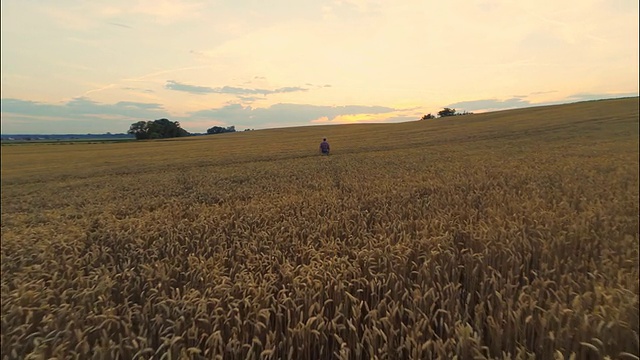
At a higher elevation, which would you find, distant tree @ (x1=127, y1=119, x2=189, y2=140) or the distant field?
distant tree @ (x1=127, y1=119, x2=189, y2=140)

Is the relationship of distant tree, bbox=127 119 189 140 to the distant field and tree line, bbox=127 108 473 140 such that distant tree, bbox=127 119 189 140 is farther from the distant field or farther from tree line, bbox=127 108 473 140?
the distant field

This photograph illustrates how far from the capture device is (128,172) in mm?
24500

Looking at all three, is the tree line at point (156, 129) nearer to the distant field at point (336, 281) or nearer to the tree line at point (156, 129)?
the tree line at point (156, 129)

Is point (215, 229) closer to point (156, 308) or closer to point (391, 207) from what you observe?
point (156, 308)

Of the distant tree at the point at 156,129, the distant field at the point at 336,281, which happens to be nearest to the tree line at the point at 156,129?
the distant tree at the point at 156,129

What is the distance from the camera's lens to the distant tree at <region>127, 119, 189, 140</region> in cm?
8175

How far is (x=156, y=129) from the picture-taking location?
84.1 meters

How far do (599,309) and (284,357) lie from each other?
9.44 ft

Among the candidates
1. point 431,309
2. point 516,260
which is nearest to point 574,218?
point 516,260

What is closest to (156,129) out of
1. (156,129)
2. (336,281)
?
(156,129)

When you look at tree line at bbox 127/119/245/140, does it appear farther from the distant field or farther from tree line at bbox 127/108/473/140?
the distant field

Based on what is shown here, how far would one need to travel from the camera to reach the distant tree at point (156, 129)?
81750 mm

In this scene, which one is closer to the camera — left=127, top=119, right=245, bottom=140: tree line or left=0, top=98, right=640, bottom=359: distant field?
left=0, top=98, right=640, bottom=359: distant field

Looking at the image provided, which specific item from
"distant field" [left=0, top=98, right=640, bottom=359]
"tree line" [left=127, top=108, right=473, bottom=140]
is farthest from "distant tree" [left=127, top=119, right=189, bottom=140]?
"distant field" [left=0, top=98, right=640, bottom=359]
